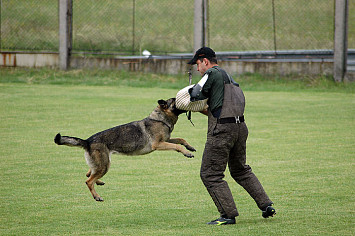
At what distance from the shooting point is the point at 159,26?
82.6 feet

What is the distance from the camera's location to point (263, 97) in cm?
1728

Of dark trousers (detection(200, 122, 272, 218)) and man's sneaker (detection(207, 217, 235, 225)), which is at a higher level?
dark trousers (detection(200, 122, 272, 218))

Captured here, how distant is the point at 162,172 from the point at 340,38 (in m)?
11.5

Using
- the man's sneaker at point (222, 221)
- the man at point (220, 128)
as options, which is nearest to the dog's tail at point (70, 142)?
the man at point (220, 128)

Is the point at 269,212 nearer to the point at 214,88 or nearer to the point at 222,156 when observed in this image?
the point at 222,156

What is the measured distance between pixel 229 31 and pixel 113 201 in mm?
19425

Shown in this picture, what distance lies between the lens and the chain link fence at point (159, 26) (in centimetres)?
2198

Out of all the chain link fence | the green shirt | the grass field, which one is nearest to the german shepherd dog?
the grass field

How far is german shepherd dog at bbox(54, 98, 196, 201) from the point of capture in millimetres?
7039

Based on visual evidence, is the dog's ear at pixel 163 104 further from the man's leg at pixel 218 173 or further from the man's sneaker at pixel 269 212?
the man's sneaker at pixel 269 212

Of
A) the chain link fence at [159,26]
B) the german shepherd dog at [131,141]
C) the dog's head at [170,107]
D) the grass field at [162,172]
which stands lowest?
the grass field at [162,172]

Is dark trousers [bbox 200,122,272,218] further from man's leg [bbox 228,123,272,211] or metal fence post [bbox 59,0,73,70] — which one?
metal fence post [bbox 59,0,73,70]

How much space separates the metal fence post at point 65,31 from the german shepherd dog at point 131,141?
14174mm

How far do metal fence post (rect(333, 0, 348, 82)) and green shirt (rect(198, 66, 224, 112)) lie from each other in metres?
13.3
